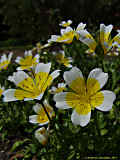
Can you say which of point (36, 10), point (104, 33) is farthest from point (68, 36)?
point (36, 10)

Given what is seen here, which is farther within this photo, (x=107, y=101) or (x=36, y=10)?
(x=36, y=10)

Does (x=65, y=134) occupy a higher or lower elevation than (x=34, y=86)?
lower

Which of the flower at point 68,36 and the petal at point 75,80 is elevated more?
the flower at point 68,36

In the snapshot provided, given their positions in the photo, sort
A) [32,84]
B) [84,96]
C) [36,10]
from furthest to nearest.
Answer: [36,10]
[32,84]
[84,96]

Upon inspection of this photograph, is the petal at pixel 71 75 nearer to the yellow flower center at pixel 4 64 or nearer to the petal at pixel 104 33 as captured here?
the petal at pixel 104 33

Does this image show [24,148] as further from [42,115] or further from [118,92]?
[118,92]

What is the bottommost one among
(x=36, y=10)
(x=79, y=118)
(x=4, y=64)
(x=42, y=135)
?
(x=42, y=135)

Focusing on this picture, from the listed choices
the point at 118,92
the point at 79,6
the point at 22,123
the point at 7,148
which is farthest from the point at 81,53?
the point at 79,6

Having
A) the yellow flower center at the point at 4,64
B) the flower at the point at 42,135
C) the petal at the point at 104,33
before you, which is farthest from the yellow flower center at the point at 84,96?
the yellow flower center at the point at 4,64

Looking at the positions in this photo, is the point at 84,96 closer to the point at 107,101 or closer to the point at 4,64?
the point at 107,101
